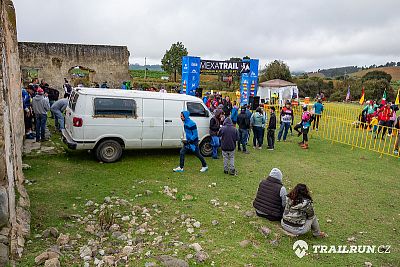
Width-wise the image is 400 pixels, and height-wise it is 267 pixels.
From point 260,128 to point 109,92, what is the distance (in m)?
5.53

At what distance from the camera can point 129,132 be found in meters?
8.67

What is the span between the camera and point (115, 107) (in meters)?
8.41

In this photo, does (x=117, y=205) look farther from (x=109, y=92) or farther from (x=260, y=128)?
(x=260, y=128)

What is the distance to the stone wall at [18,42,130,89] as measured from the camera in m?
21.4

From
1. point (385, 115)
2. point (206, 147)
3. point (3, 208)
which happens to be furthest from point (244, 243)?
point (385, 115)

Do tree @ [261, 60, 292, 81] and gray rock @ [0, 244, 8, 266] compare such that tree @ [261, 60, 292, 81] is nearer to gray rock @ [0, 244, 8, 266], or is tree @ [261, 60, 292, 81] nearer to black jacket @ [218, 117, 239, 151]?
black jacket @ [218, 117, 239, 151]

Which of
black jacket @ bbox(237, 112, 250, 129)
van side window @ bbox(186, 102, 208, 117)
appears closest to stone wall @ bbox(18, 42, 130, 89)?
black jacket @ bbox(237, 112, 250, 129)

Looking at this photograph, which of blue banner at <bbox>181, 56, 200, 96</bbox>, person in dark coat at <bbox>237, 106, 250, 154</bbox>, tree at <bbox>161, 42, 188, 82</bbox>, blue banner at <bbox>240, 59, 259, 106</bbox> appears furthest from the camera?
tree at <bbox>161, 42, 188, 82</bbox>

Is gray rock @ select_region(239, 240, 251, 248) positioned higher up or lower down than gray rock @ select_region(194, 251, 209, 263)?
lower down

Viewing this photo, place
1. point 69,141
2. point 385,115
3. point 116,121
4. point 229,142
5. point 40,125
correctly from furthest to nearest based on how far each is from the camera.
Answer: point 385,115
point 40,125
point 116,121
point 69,141
point 229,142

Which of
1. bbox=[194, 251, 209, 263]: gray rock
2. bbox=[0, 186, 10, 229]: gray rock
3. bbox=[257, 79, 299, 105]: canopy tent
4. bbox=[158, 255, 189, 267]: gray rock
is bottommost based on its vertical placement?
bbox=[194, 251, 209, 263]: gray rock

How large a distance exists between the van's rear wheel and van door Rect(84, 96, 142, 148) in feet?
6.84

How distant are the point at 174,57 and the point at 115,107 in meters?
43.0

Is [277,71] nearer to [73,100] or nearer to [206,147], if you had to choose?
[206,147]
